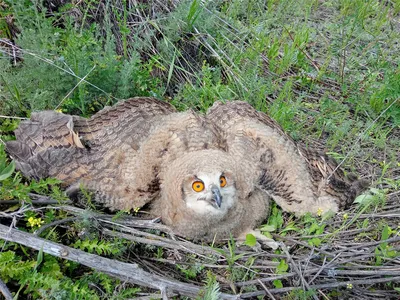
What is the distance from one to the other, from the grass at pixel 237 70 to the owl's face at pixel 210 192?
15.1 inches

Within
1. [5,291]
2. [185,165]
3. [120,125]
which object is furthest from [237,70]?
[5,291]

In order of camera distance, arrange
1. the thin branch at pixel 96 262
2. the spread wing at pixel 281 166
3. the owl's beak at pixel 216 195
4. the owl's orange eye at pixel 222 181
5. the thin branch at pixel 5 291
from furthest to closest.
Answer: the spread wing at pixel 281 166 < the owl's orange eye at pixel 222 181 < the owl's beak at pixel 216 195 < the thin branch at pixel 96 262 < the thin branch at pixel 5 291

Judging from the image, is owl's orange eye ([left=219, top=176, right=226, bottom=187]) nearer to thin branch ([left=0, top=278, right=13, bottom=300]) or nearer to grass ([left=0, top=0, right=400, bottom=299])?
grass ([left=0, top=0, right=400, bottom=299])

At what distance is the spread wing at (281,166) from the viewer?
11.1ft

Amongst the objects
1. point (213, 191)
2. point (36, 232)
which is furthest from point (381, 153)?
point (36, 232)

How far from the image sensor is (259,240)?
3.23 meters

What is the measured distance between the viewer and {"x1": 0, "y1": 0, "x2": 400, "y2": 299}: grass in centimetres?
361

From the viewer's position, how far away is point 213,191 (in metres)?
2.91

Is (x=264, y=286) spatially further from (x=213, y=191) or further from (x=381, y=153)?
(x=381, y=153)

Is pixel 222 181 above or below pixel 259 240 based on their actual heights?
above

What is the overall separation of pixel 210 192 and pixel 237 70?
2075mm

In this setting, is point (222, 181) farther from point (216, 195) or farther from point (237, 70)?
point (237, 70)

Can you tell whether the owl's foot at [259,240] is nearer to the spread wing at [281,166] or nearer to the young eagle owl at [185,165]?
the young eagle owl at [185,165]

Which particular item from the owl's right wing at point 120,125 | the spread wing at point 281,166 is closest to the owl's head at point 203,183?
the spread wing at point 281,166
